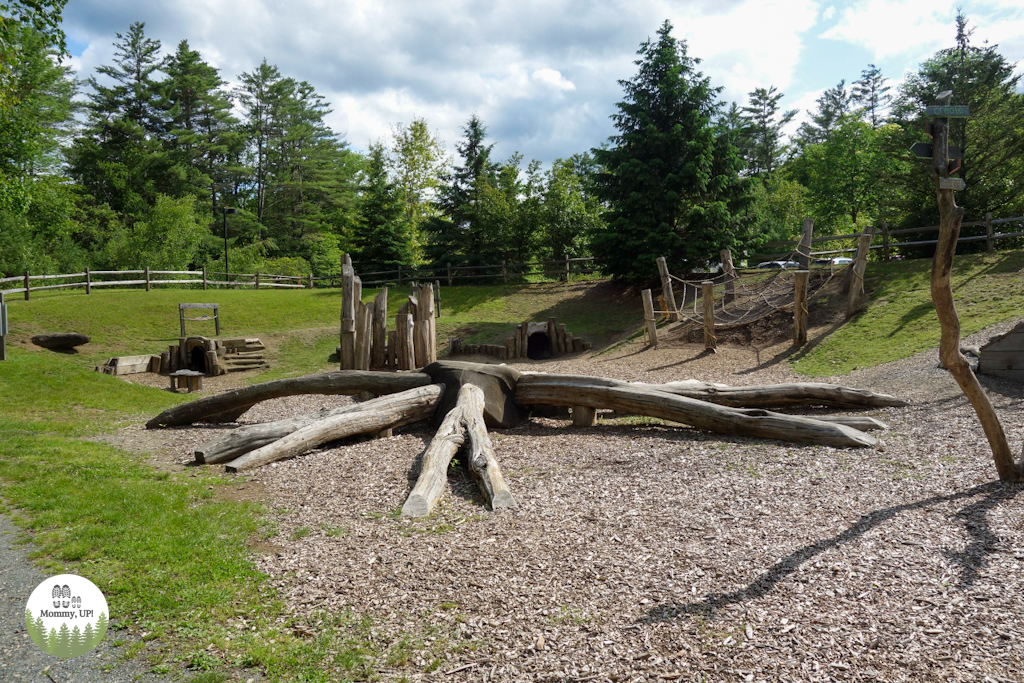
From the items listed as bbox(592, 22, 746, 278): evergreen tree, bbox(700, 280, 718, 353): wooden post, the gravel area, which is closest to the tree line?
bbox(592, 22, 746, 278): evergreen tree

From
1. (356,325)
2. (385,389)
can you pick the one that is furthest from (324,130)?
(385,389)

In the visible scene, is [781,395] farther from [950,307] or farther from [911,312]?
[911,312]

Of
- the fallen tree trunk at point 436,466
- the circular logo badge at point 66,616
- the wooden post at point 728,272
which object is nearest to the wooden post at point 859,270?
the wooden post at point 728,272

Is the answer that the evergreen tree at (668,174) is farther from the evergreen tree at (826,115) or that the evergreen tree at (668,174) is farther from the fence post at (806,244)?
the evergreen tree at (826,115)

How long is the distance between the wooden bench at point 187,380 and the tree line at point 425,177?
22.6 feet

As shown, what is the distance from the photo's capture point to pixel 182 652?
340 cm

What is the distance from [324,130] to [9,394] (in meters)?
42.0

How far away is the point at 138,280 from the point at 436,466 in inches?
1085

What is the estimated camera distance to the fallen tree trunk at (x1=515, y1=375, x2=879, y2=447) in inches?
280

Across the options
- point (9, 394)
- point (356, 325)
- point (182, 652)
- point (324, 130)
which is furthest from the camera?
point (324, 130)

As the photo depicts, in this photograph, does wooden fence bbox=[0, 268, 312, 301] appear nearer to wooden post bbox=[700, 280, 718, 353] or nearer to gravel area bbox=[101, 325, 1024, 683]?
gravel area bbox=[101, 325, 1024, 683]

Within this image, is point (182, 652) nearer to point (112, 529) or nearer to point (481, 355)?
point (112, 529)

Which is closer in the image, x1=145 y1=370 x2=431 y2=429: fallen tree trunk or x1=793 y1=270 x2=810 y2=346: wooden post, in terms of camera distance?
x1=145 y1=370 x2=431 y2=429: fallen tree trunk

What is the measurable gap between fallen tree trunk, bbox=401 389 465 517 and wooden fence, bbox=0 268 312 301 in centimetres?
2269
